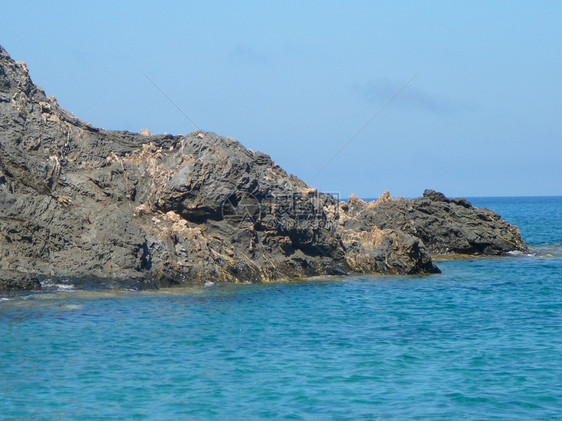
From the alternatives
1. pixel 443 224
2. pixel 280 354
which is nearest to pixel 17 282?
pixel 280 354

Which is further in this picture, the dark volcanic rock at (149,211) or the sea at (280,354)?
the dark volcanic rock at (149,211)

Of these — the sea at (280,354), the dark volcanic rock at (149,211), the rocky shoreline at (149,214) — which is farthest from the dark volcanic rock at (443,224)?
the sea at (280,354)

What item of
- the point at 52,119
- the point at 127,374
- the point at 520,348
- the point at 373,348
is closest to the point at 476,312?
the point at 520,348

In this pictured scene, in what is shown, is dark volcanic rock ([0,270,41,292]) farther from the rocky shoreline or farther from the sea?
the sea

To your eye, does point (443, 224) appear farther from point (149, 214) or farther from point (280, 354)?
point (280, 354)

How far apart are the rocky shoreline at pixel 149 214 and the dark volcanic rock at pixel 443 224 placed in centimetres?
680

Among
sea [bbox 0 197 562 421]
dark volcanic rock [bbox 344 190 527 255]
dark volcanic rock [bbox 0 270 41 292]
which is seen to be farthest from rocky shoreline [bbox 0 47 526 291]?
dark volcanic rock [bbox 344 190 527 255]

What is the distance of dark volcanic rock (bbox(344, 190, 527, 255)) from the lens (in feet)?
125

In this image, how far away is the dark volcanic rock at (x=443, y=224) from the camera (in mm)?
38000

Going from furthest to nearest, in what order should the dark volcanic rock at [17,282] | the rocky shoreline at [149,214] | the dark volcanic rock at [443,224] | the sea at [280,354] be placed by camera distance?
the dark volcanic rock at [443,224] → the rocky shoreline at [149,214] → the dark volcanic rock at [17,282] → the sea at [280,354]

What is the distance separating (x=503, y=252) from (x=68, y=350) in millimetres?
29221

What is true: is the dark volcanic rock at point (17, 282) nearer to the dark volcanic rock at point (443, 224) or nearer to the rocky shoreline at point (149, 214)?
the rocky shoreline at point (149, 214)

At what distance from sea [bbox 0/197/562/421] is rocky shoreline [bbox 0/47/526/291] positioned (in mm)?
1213

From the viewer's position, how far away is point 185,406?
12789 millimetres
